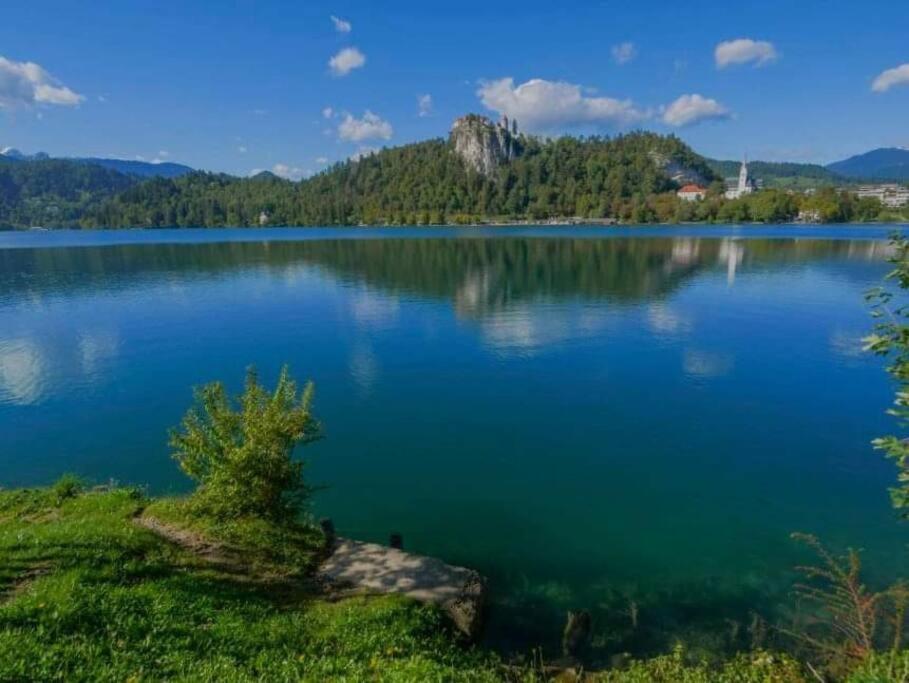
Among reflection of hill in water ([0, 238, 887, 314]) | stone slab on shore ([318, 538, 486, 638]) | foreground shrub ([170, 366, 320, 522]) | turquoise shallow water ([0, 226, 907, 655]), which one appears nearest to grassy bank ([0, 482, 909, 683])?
stone slab on shore ([318, 538, 486, 638])

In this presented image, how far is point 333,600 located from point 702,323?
44278 mm

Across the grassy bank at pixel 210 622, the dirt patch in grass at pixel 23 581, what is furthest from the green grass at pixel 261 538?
the dirt patch in grass at pixel 23 581

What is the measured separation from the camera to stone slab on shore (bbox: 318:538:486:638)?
503 inches

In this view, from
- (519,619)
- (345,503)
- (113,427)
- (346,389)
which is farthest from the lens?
(346,389)

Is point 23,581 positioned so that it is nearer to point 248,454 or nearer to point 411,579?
point 248,454

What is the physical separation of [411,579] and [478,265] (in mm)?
81234

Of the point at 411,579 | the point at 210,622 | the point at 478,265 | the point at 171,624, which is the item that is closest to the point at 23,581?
the point at 171,624

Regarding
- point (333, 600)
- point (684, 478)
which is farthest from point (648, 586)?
point (333, 600)

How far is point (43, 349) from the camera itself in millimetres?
40375

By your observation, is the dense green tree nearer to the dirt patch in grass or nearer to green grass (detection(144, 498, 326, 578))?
green grass (detection(144, 498, 326, 578))

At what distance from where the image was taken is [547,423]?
26406 millimetres

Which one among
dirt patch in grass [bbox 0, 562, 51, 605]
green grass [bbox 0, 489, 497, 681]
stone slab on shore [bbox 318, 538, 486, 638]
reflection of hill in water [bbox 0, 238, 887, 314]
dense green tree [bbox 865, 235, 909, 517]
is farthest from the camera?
reflection of hill in water [bbox 0, 238, 887, 314]

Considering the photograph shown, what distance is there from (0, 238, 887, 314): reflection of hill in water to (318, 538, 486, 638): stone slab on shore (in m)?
40.7

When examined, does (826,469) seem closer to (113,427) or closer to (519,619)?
(519,619)
